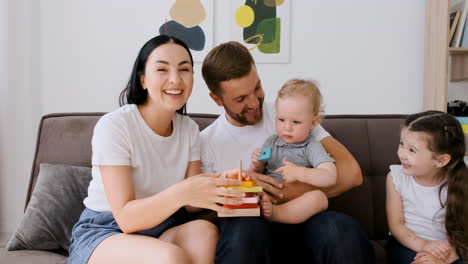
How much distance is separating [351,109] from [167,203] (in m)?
2.12

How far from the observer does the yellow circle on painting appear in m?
2.97

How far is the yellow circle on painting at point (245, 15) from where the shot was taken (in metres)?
2.97

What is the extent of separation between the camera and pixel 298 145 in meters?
1.63

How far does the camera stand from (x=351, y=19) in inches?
119

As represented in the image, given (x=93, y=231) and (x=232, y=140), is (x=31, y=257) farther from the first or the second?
(x=232, y=140)

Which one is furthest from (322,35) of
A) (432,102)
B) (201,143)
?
(201,143)

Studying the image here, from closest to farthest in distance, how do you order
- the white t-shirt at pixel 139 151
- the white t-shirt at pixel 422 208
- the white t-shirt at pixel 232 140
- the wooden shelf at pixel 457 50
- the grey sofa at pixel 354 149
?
the white t-shirt at pixel 139 151 → the white t-shirt at pixel 422 208 → the white t-shirt at pixel 232 140 → the grey sofa at pixel 354 149 → the wooden shelf at pixel 457 50

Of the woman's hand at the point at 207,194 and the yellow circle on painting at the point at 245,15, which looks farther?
the yellow circle on painting at the point at 245,15

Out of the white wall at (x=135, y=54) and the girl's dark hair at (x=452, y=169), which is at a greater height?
the white wall at (x=135, y=54)

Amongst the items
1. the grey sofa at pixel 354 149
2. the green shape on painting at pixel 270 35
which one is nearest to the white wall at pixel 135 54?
the green shape on painting at pixel 270 35

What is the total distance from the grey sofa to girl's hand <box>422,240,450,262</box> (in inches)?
10.9

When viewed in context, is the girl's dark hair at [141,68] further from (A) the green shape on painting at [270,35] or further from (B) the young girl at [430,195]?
(A) the green shape on painting at [270,35]

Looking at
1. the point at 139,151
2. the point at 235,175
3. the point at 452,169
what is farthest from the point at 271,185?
the point at 452,169

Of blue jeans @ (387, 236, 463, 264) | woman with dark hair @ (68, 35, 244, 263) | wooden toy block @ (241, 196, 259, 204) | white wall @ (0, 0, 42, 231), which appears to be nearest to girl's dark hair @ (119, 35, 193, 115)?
woman with dark hair @ (68, 35, 244, 263)
